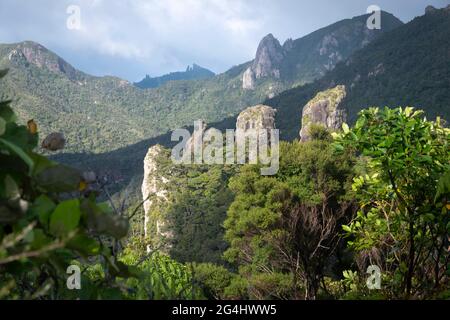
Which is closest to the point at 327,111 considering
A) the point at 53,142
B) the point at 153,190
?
the point at 153,190

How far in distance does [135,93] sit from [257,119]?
11124 cm

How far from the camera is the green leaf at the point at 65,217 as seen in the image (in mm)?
829

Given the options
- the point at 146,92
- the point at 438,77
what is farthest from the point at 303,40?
Answer: the point at 438,77

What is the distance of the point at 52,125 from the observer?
104938 millimetres

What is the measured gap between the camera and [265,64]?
526 feet

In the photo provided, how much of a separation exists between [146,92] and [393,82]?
10391cm

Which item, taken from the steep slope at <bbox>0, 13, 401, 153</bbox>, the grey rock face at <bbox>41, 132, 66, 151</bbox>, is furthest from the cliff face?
the grey rock face at <bbox>41, 132, 66, 151</bbox>

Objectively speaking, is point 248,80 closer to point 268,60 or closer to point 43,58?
point 268,60

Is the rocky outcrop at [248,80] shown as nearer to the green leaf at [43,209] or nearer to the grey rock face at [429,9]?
the grey rock face at [429,9]

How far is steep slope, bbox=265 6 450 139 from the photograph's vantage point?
68.9 m

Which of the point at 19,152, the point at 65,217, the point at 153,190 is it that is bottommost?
the point at 65,217

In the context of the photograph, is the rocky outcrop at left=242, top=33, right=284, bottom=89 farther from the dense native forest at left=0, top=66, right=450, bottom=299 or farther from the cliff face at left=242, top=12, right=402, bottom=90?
the dense native forest at left=0, top=66, right=450, bottom=299

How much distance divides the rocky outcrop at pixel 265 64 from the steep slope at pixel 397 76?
53.1m
